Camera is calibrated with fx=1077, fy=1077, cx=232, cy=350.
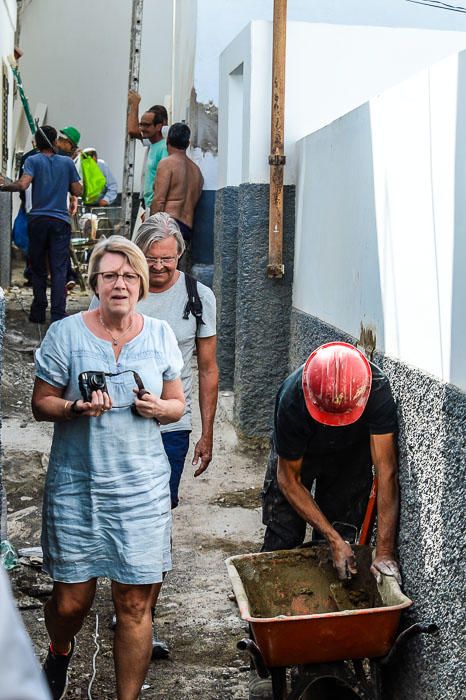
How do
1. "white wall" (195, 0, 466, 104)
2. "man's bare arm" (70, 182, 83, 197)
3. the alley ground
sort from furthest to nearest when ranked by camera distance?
"man's bare arm" (70, 182, 83, 197) → "white wall" (195, 0, 466, 104) → the alley ground

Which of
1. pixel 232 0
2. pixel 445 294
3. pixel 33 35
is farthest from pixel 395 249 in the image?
pixel 33 35

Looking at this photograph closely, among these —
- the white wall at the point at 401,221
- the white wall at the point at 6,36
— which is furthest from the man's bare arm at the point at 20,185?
the white wall at the point at 401,221

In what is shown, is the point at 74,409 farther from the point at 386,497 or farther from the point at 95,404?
the point at 386,497

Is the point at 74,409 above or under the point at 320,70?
under

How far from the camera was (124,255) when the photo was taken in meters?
3.84

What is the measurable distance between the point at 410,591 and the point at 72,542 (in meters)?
1.18

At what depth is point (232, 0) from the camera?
9.64m

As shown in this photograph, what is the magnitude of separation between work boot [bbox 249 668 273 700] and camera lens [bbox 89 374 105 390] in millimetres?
1271

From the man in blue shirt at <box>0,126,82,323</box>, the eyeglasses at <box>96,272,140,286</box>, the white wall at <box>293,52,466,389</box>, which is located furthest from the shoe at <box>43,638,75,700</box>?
the man in blue shirt at <box>0,126,82,323</box>

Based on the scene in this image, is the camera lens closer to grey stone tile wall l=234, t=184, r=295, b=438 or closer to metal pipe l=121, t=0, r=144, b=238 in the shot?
grey stone tile wall l=234, t=184, r=295, b=438

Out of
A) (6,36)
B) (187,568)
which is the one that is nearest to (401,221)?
(187,568)

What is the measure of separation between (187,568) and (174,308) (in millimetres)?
1641

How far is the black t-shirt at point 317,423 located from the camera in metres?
3.84

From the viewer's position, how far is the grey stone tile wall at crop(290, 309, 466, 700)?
3230 millimetres
